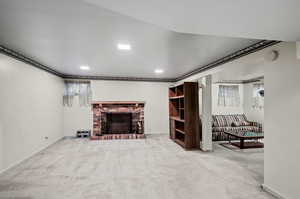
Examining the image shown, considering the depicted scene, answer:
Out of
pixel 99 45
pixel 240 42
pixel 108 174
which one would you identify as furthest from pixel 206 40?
pixel 108 174

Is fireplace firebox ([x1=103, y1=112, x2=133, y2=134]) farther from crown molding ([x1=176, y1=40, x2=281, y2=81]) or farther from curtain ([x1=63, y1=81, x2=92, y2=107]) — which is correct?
crown molding ([x1=176, y1=40, x2=281, y2=81])

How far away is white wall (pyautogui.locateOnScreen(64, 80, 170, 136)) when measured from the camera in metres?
6.03

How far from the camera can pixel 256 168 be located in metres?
3.15

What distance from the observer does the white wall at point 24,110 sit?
300 centimetres

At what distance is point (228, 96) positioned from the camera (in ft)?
22.6

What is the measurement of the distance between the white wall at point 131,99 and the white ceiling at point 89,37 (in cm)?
258

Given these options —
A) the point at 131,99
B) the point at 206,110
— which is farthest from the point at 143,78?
the point at 206,110

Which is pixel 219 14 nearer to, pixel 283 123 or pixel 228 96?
pixel 283 123

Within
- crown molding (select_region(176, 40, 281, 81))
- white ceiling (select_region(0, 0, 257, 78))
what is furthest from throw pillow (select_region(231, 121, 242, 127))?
white ceiling (select_region(0, 0, 257, 78))

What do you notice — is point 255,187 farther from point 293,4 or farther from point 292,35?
point 293,4

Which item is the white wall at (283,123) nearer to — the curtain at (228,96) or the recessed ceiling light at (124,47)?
the recessed ceiling light at (124,47)

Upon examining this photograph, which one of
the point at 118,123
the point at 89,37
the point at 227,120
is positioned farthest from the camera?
the point at 118,123

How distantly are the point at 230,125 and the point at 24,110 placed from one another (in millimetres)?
6655

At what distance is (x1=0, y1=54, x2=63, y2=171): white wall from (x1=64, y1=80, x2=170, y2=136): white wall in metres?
0.93
